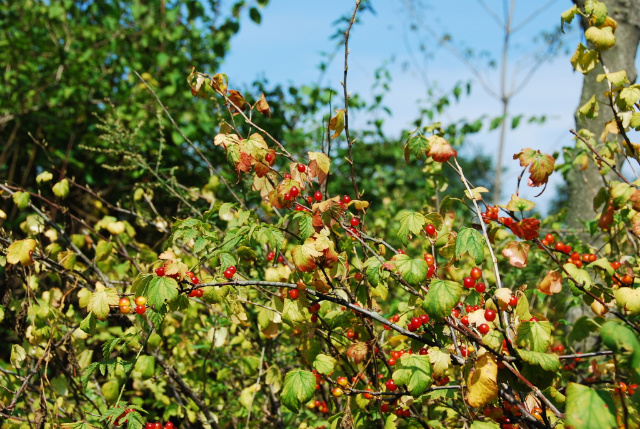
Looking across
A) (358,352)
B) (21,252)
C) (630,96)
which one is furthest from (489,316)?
(21,252)

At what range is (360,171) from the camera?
6301 mm

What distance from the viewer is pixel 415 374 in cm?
138

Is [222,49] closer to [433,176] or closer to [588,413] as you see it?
[433,176]

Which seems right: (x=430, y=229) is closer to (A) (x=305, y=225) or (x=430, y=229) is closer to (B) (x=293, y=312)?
(A) (x=305, y=225)

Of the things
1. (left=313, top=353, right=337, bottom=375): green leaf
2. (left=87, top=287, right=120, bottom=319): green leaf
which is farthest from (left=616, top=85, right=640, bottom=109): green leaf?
(left=87, top=287, right=120, bottom=319): green leaf

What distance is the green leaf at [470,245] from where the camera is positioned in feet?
4.50

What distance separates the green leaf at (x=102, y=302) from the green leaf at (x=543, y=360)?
119 centimetres

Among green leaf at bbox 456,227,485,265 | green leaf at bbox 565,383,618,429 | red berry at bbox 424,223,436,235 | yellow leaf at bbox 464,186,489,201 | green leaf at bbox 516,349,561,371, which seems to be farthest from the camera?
red berry at bbox 424,223,436,235

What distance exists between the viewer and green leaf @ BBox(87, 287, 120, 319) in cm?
147

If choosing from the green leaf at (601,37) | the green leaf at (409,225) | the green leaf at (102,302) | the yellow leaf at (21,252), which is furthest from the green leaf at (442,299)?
the yellow leaf at (21,252)

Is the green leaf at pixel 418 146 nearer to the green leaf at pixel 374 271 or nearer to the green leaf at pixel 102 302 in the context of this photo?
the green leaf at pixel 374 271

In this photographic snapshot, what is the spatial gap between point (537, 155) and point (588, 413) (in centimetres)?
84

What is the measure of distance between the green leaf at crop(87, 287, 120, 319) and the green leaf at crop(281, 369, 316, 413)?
23.4 inches

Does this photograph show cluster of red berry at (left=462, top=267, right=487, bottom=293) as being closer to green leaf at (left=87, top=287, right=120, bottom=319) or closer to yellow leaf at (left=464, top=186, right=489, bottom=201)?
yellow leaf at (left=464, top=186, right=489, bottom=201)
